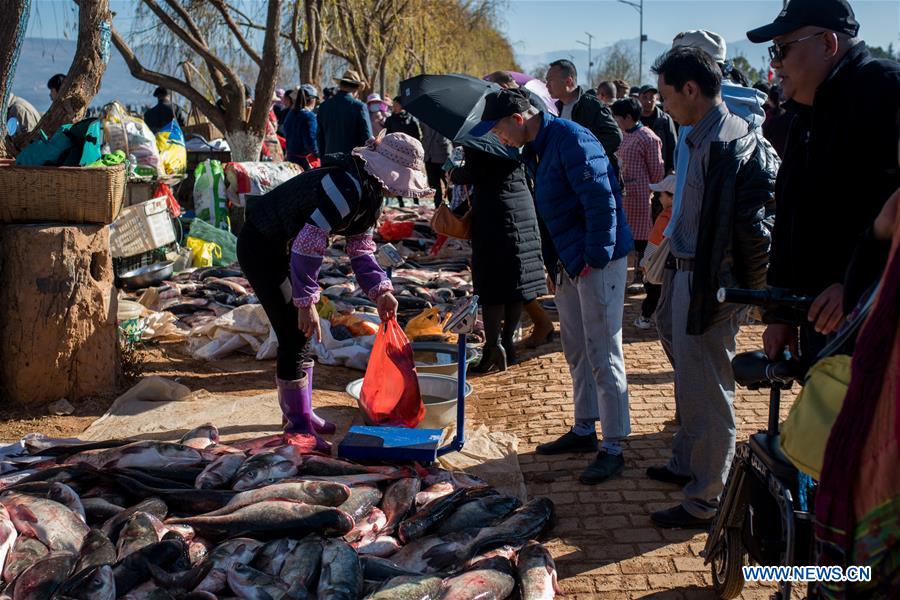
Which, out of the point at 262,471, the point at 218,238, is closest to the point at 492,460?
the point at 262,471

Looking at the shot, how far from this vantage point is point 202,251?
11.4 m

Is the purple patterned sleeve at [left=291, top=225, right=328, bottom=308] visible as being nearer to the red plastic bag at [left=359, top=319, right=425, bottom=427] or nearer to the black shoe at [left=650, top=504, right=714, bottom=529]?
the red plastic bag at [left=359, top=319, right=425, bottom=427]

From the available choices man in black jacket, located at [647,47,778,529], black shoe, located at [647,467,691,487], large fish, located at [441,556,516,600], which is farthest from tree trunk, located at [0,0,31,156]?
black shoe, located at [647,467,691,487]

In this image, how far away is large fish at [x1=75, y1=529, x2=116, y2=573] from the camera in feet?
11.8

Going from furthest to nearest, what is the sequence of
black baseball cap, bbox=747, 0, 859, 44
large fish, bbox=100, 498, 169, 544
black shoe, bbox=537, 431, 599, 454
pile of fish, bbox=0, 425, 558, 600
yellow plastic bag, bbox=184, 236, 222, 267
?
1. yellow plastic bag, bbox=184, 236, 222, 267
2. black shoe, bbox=537, 431, 599, 454
3. large fish, bbox=100, 498, 169, 544
4. pile of fish, bbox=0, 425, 558, 600
5. black baseball cap, bbox=747, 0, 859, 44

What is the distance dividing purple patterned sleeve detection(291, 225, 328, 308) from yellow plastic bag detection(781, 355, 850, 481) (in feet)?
9.76

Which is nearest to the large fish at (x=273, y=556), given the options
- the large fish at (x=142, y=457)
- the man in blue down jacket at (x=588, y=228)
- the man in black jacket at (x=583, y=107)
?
the large fish at (x=142, y=457)

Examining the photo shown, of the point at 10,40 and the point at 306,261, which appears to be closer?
the point at 306,261

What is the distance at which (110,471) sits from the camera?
4539 millimetres

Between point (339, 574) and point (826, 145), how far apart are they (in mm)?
2559

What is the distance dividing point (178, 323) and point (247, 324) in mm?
998

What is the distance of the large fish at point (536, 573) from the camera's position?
11.9 feet

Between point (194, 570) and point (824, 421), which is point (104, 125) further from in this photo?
point (824, 421)

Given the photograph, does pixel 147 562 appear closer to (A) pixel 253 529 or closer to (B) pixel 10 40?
(A) pixel 253 529
